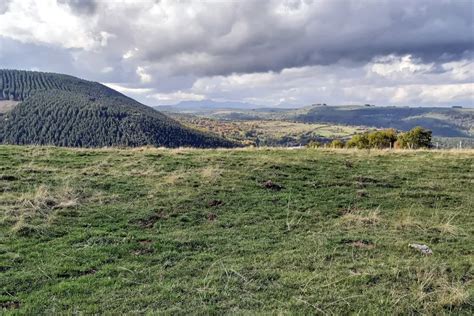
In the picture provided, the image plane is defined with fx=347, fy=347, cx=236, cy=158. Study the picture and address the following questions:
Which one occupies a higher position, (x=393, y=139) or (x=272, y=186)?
(x=272, y=186)

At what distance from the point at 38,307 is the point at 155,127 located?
18590cm

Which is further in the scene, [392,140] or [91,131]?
[91,131]

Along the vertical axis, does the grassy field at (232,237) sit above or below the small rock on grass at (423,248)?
above

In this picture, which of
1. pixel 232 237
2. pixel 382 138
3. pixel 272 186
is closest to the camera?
pixel 232 237

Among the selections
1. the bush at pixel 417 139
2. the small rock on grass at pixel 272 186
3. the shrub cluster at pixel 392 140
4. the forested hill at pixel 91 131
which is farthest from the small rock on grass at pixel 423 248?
the forested hill at pixel 91 131

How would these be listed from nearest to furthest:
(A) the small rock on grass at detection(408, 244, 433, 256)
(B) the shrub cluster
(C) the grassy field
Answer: (C) the grassy field
(A) the small rock on grass at detection(408, 244, 433, 256)
(B) the shrub cluster

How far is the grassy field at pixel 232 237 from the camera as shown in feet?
20.9

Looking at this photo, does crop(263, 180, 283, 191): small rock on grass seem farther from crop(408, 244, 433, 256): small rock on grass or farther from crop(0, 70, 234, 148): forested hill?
crop(0, 70, 234, 148): forested hill

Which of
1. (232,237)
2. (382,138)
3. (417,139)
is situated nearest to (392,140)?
(382,138)

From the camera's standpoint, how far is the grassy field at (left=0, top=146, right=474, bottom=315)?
6367 millimetres

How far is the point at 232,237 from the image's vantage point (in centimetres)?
955

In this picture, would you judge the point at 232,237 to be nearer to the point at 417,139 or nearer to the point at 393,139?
the point at 417,139

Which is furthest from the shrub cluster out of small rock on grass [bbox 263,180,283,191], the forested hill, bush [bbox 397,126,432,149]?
the forested hill

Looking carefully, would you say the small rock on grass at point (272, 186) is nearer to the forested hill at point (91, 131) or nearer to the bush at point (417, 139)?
the bush at point (417, 139)
